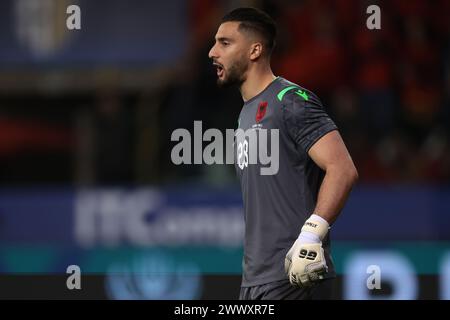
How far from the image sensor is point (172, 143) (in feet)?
33.5

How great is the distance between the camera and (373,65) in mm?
10445

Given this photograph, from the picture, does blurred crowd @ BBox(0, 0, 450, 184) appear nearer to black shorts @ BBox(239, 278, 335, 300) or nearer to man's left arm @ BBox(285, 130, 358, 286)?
black shorts @ BBox(239, 278, 335, 300)

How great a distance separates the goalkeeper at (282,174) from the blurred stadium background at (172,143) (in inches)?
137

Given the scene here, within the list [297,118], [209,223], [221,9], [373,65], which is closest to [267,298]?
[297,118]

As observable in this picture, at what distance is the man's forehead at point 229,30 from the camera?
5008 mm

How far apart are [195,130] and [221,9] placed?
6.25ft


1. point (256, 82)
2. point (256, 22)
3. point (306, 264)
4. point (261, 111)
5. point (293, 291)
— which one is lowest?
point (293, 291)

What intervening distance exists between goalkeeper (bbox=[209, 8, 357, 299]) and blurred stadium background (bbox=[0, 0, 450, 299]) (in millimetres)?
3477

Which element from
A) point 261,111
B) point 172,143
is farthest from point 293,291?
point 172,143

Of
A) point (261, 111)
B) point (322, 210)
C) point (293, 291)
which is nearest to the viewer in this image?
point (322, 210)

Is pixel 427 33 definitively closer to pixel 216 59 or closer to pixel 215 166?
pixel 215 166

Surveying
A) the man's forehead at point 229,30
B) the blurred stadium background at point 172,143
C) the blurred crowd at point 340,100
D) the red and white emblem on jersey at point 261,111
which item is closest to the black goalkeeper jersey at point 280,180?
the red and white emblem on jersey at point 261,111

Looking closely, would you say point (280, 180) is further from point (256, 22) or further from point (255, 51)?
point (256, 22)

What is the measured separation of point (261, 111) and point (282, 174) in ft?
1.02
